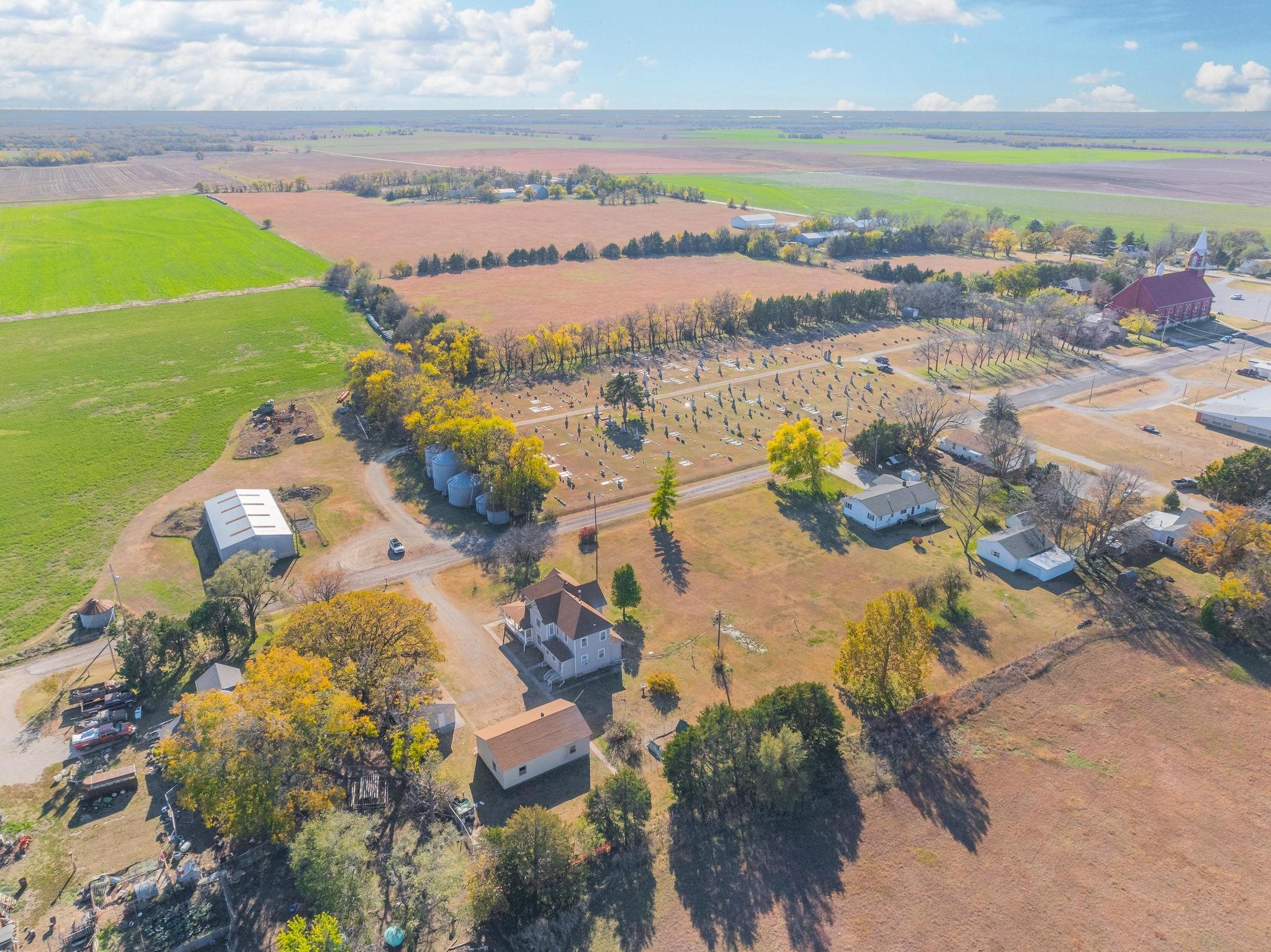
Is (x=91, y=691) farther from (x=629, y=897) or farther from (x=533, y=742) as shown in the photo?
(x=629, y=897)

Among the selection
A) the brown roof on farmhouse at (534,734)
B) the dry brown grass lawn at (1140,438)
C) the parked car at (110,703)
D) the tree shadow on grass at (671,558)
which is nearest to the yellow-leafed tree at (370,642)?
the brown roof on farmhouse at (534,734)

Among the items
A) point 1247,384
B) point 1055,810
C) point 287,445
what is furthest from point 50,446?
point 1247,384

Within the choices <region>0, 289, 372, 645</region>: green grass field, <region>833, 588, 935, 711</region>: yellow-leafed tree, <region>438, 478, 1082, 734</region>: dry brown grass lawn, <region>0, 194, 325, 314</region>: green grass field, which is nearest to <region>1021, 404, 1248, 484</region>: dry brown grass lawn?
<region>438, 478, 1082, 734</region>: dry brown grass lawn

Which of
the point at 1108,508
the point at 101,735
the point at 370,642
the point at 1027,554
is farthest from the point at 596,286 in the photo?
the point at 101,735

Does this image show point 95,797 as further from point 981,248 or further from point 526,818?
point 981,248

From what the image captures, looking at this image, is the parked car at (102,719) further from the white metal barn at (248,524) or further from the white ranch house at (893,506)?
the white ranch house at (893,506)

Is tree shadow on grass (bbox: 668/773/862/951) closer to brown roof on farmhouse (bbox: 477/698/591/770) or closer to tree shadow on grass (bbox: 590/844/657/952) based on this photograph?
tree shadow on grass (bbox: 590/844/657/952)
